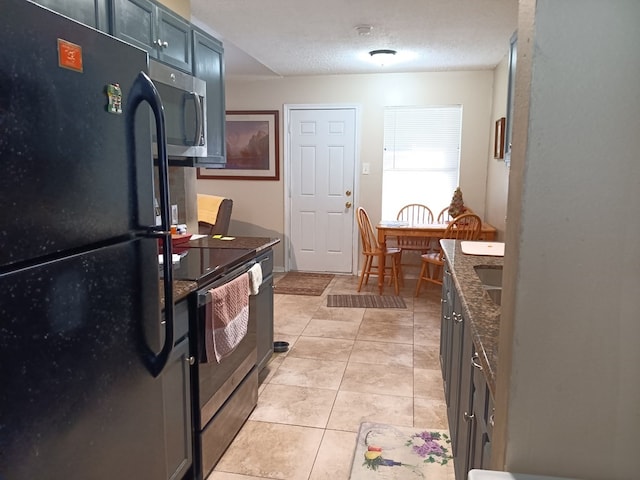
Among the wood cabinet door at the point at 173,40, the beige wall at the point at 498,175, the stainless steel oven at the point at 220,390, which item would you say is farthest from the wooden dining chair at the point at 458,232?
the wood cabinet door at the point at 173,40

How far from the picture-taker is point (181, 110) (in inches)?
91.3

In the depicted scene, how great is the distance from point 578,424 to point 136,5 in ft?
7.17

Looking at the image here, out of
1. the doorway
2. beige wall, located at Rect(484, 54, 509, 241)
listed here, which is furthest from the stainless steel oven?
the doorway

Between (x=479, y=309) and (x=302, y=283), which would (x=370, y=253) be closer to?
(x=302, y=283)

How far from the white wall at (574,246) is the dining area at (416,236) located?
3.93 metres

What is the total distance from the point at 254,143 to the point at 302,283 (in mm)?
1834

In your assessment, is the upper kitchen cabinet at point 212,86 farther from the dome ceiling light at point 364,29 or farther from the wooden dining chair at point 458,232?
the wooden dining chair at point 458,232

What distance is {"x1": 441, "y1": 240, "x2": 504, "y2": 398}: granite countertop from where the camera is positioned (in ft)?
4.06

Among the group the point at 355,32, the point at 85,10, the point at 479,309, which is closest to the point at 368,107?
the point at 355,32

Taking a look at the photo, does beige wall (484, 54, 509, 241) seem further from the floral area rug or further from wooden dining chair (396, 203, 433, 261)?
the floral area rug

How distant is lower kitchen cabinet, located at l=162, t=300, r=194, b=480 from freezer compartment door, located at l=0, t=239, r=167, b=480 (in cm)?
35

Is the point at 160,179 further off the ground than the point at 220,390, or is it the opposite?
the point at 160,179

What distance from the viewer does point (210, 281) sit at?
1.97 meters

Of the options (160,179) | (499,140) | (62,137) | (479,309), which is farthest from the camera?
(499,140)
